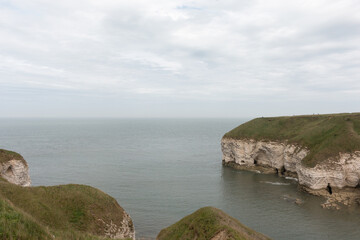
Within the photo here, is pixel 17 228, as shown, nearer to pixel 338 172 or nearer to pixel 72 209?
pixel 72 209

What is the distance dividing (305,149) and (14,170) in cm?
6620

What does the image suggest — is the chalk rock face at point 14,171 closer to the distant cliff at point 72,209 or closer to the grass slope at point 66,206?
the distant cliff at point 72,209

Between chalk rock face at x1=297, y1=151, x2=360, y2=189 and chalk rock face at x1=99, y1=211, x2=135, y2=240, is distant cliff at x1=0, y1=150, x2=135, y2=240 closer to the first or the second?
chalk rock face at x1=99, y1=211, x2=135, y2=240

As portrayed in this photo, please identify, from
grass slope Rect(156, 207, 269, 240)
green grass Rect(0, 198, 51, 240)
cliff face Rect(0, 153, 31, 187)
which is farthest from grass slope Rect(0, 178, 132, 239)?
cliff face Rect(0, 153, 31, 187)

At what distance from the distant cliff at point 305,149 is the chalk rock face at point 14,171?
5948cm

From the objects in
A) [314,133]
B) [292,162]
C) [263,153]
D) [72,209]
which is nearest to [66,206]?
[72,209]

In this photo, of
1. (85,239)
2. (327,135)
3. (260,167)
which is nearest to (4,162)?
(85,239)

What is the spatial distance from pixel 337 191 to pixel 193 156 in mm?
55193

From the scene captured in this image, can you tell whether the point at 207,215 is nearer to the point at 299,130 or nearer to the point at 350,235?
the point at 350,235

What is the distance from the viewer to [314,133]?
203 ft

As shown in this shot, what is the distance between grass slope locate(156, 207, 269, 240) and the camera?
2003 centimetres

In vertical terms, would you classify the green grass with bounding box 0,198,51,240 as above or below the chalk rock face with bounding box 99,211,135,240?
above

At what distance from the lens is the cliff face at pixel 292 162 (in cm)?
4891

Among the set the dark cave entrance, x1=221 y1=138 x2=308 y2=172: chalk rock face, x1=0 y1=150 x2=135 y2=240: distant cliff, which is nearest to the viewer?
x1=0 y1=150 x2=135 y2=240: distant cliff
